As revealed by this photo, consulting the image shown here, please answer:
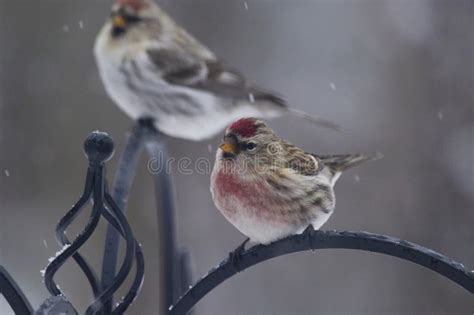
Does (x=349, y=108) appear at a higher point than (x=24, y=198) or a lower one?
higher

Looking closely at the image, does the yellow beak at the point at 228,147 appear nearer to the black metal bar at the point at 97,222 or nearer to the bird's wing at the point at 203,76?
the black metal bar at the point at 97,222

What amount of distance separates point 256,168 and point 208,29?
17.3ft

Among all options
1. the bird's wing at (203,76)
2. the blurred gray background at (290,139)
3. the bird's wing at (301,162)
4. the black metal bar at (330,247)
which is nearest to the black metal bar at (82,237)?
the black metal bar at (330,247)

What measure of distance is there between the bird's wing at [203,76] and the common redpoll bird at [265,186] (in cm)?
214

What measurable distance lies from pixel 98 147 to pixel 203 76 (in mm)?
3301

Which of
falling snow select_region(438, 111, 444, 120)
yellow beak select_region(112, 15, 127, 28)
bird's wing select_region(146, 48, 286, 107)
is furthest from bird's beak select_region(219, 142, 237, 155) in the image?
falling snow select_region(438, 111, 444, 120)

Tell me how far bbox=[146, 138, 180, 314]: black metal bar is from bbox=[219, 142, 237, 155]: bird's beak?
0.25 m

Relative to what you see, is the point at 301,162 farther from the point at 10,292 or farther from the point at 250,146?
the point at 10,292

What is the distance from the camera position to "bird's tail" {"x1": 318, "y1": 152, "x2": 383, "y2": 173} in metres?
2.86

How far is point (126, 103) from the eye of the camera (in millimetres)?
4461

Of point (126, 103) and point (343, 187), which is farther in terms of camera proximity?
point (343, 187)

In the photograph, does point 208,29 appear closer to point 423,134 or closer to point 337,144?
point 337,144

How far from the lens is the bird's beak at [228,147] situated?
2437 millimetres

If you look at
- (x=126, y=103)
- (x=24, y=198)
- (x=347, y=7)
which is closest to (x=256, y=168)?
(x=126, y=103)
